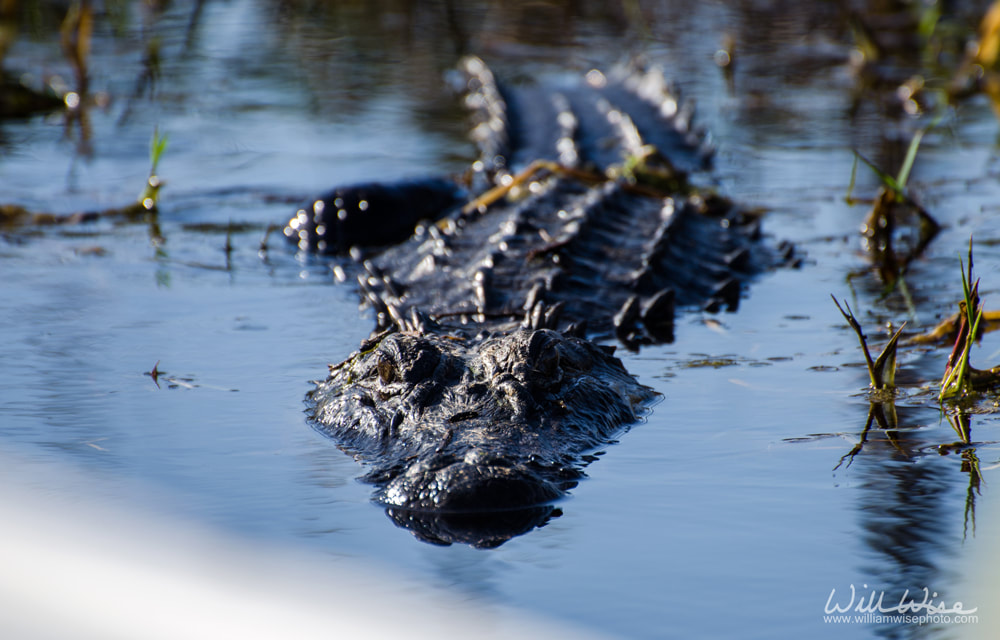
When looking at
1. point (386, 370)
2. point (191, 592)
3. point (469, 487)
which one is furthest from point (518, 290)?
point (191, 592)

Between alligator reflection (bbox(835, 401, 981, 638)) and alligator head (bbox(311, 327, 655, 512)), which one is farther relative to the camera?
alligator head (bbox(311, 327, 655, 512))

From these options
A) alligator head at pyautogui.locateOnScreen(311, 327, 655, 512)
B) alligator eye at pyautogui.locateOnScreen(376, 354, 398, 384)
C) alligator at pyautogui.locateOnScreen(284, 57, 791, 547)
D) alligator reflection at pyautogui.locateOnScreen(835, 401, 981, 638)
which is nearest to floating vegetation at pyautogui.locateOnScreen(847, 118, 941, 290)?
alligator at pyautogui.locateOnScreen(284, 57, 791, 547)

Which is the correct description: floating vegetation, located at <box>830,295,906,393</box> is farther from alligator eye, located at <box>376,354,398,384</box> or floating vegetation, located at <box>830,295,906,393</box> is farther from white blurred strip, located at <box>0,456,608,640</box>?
white blurred strip, located at <box>0,456,608,640</box>

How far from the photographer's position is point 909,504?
8.70ft

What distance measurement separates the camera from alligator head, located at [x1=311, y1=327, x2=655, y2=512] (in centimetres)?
258

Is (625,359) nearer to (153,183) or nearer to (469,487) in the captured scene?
(469,487)

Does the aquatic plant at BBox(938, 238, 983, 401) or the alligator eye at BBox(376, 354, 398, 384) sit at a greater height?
the aquatic plant at BBox(938, 238, 983, 401)

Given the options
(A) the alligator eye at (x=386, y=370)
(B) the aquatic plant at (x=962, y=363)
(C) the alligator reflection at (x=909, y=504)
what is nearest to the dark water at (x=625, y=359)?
(C) the alligator reflection at (x=909, y=504)

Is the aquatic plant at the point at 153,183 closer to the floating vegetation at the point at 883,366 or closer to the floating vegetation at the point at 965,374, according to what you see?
the floating vegetation at the point at 883,366

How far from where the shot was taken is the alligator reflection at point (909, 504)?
2.28 m

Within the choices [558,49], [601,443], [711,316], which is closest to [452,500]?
[601,443]

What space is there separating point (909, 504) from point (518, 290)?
6.59 feet

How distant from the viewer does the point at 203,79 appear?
9750 mm

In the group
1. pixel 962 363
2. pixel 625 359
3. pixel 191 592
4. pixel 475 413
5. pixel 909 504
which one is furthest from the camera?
pixel 625 359
